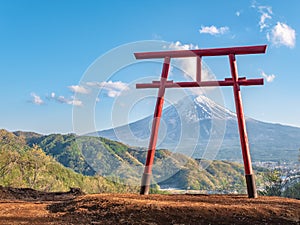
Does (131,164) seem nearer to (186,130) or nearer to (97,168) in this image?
(97,168)

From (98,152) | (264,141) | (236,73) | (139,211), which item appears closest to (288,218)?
(139,211)

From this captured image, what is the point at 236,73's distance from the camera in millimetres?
7703

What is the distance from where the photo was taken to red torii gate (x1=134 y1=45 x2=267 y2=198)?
7.35 m

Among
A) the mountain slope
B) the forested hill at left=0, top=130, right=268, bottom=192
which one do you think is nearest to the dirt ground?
the forested hill at left=0, top=130, right=268, bottom=192

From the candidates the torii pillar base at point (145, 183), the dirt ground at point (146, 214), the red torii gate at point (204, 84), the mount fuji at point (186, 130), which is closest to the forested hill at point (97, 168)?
the torii pillar base at point (145, 183)

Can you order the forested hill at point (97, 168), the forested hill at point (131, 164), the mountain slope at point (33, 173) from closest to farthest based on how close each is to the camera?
the forested hill at point (131, 164), the forested hill at point (97, 168), the mountain slope at point (33, 173)

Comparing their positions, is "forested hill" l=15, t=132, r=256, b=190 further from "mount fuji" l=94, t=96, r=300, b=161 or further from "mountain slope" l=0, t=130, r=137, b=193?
"mountain slope" l=0, t=130, r=137, b=193

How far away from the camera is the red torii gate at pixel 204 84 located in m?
7.35

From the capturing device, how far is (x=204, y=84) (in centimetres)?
798

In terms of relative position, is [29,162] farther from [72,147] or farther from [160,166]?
[160,166]

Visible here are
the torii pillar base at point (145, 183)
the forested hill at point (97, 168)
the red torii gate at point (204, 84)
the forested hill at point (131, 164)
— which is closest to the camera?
the red torii gate at point (204, 84)

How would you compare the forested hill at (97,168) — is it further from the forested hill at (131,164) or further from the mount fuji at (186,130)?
the mount fuji at (186,130)

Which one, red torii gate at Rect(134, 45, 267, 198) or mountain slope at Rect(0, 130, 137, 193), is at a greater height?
red torii gate at Rect(134, 45, 267, 198)

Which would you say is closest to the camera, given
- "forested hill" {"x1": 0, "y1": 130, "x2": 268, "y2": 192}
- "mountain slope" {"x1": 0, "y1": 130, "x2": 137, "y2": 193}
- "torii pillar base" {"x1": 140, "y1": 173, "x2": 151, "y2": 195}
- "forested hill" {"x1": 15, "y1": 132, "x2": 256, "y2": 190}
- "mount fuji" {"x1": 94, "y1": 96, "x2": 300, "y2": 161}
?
"torii pillar base" {"x1": 140, "y1": 173, "x2": 151, "y2": 195}
